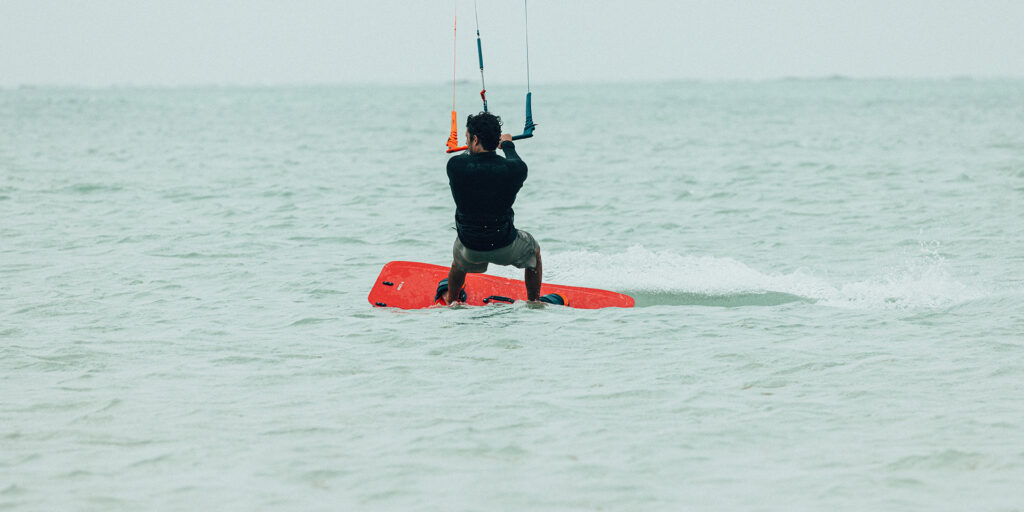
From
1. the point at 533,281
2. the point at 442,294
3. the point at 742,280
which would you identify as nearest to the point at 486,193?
the point at 533,281

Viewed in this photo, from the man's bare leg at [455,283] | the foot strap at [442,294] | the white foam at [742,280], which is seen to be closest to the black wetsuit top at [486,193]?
the man's bare leg at [455,283]

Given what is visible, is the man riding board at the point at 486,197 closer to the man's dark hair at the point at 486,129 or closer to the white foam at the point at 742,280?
the man's dark hair at the point at 486,129

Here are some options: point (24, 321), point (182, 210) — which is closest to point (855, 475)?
point (24, 321)

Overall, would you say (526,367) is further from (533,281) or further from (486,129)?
(486,129)

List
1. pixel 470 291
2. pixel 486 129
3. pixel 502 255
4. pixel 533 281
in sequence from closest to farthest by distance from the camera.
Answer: pixel 486 129
pixel 502 255
pixel 533 281
pixel 470 291

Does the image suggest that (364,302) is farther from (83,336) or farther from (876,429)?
(876,429)

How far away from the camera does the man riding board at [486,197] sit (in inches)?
352

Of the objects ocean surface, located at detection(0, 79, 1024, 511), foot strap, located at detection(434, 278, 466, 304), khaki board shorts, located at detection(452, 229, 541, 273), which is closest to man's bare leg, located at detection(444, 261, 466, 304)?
foot strap, located at detection(434, 278, 466, 304)

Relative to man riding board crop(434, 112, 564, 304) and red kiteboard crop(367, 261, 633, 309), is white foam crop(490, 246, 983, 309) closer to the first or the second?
red kiteboard crop(367, 261, 633, 309)

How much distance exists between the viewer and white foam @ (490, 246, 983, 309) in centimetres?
1026

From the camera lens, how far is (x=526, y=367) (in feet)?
25.3

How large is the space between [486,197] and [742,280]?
11.9 ft

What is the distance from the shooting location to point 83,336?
880 centimetres

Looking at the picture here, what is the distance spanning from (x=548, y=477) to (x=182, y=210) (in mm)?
15525
